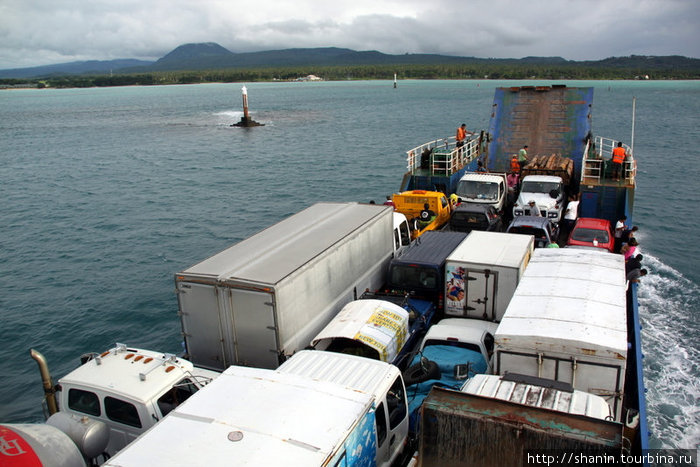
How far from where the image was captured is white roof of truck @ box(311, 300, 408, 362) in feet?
29.6

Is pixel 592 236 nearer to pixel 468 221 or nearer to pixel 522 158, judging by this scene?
pixel 468 221

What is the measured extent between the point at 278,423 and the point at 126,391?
10.3ft

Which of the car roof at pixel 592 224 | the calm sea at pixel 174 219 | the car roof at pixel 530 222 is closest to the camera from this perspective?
the car roof at pixel 530 222

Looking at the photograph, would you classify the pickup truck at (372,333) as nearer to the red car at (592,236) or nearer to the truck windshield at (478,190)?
the red car at (592,236)

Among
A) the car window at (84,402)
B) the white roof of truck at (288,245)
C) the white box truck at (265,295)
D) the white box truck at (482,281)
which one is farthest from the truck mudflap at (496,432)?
the white box truck at (482,281)

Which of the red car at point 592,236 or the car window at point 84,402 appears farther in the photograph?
the red car at point 592,236

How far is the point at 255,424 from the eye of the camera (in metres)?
5.49

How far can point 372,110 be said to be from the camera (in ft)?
335

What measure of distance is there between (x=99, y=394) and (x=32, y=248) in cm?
2055

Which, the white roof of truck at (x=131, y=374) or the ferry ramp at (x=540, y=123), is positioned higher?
the ferry ramp at (x=540, y=123)

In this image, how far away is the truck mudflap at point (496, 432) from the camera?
5508 mm

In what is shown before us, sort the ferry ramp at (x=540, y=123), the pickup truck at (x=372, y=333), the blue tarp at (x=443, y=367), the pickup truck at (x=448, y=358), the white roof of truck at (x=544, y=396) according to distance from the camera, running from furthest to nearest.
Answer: the ferry ramp at (x=540, y=123)
the pickup truck at (x=372, y=333)
the pickup truck at (x=448, y=358)
the blue tarp at (x=443, y=367)
the white roof of truck at (x=544, y=396)

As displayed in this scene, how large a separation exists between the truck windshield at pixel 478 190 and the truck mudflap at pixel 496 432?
508 inches

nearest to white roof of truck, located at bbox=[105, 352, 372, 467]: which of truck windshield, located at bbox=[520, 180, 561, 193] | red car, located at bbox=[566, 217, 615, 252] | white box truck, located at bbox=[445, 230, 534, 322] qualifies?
white box truck, located at bbox=[445, 230, 534, 322]
